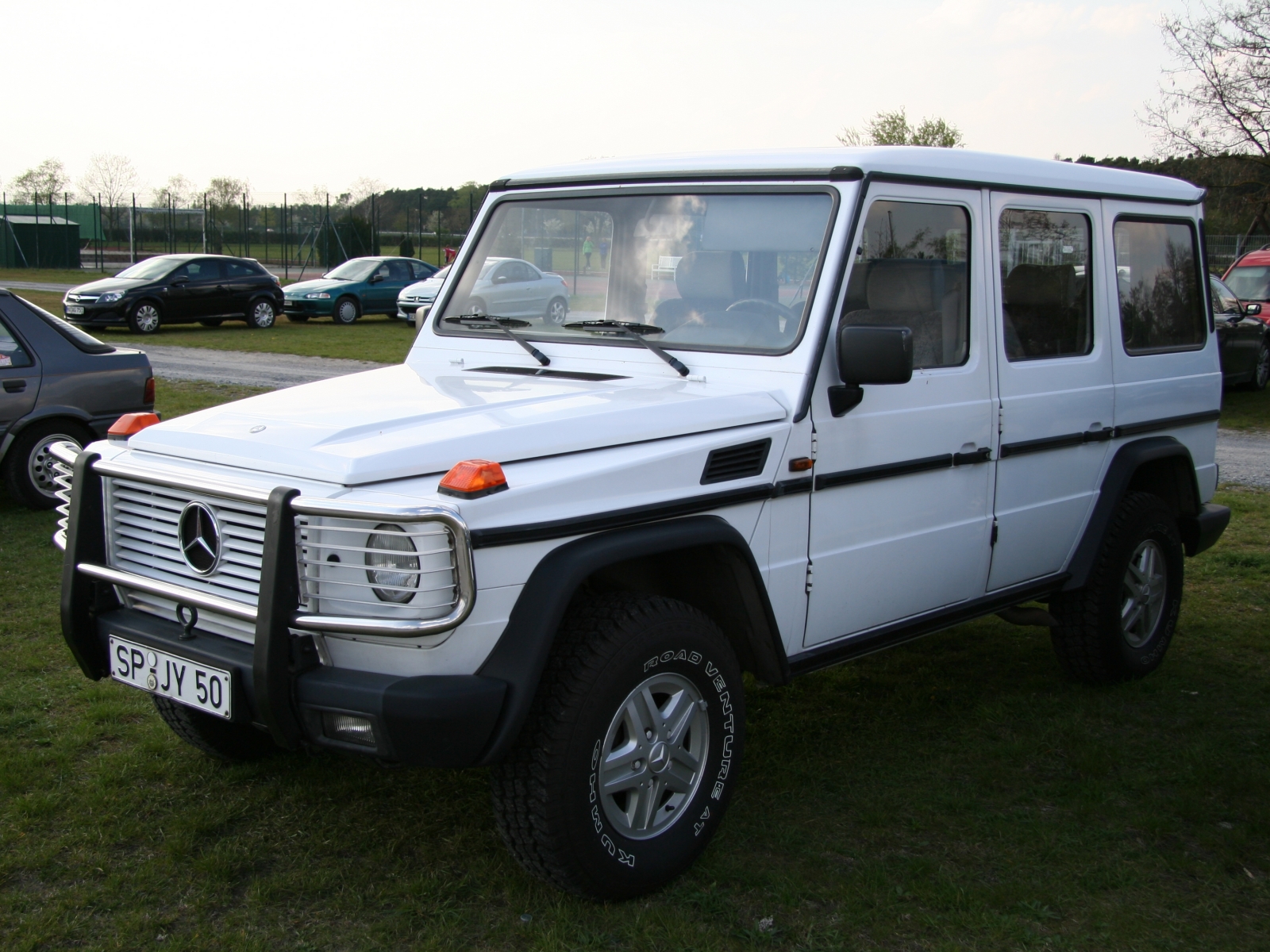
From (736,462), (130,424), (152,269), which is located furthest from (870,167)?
(152,269)

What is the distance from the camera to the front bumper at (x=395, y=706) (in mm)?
2822

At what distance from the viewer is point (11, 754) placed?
14.0 feet

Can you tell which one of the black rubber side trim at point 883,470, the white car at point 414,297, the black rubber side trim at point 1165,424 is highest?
the white car at point 414,297

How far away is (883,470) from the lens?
12.9 feet

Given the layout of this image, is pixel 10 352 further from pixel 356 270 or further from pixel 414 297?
pixel 356 270

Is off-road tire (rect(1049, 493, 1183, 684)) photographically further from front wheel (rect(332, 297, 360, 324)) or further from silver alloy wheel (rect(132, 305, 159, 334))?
front wheel (rect(332, 297, 360, 324))

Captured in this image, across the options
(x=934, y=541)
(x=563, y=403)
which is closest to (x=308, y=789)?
(x=563, y=403)

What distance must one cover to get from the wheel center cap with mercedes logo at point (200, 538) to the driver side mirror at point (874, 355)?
1923mm

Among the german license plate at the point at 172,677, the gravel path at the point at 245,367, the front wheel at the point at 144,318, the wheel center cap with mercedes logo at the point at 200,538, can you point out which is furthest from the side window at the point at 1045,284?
the front wheel at the point at 144,318

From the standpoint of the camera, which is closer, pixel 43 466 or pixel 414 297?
pixel 43 466

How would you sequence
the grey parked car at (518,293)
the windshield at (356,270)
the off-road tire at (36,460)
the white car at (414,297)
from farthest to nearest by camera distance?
the windshield at (356,270)
the white car at (414,297)
the off-road tire at (36,460)
the grey parked car at (518,293)

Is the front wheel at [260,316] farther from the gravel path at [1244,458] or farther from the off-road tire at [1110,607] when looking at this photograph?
the off-road tire at [1110,607]

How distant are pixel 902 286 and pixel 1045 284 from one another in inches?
37.9

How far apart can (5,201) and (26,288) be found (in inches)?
498
